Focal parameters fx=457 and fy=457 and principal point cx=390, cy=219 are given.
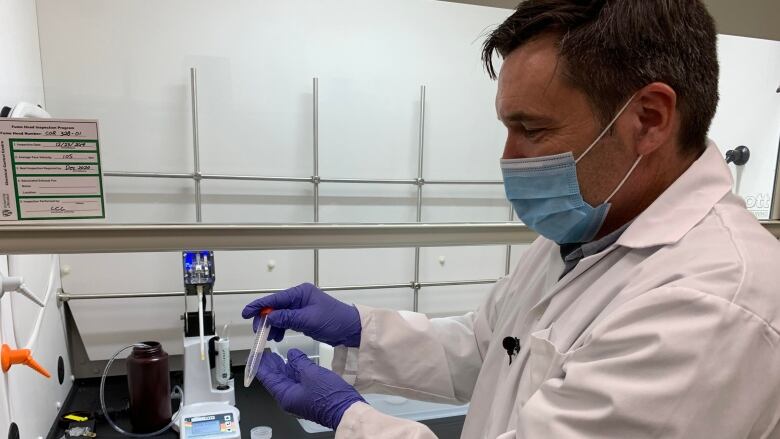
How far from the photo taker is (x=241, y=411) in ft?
5.48

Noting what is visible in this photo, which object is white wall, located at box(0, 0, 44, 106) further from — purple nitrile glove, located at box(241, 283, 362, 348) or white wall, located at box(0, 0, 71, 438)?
purple nitrile glove, located at box(241, 283, 362, 348)

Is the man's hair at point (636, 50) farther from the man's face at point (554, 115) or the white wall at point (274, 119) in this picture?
the white wall at point (274, 119)

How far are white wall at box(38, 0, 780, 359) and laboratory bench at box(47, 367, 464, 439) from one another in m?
0.16

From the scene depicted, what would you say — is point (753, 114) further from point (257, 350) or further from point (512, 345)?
point (257, 350)

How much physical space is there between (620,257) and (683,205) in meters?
0.11

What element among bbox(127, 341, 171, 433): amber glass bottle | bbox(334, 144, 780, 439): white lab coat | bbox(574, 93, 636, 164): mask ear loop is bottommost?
bbox(127, 341, 171, 433): amber glass bottle

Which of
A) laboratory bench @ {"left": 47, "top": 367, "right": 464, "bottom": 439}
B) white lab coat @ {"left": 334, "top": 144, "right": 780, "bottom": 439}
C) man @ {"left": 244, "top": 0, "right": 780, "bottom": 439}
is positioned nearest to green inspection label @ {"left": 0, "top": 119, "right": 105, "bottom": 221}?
man @ {"left": 244, "top": 0, "right": 780, "bottom": 439}

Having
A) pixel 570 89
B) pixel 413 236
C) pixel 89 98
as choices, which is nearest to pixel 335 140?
pixel 89 98

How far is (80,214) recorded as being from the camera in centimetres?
77

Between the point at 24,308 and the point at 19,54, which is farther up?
the point at 19,54

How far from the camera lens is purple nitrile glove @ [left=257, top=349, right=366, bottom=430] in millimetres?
780

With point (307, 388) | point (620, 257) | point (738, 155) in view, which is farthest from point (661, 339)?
point (738, 155)

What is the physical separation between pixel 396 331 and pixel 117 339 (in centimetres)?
149

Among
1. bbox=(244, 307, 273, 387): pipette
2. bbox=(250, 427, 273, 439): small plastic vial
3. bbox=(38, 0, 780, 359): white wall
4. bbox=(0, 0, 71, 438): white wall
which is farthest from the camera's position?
bbox=(38, 0, 780, 359): white wall
